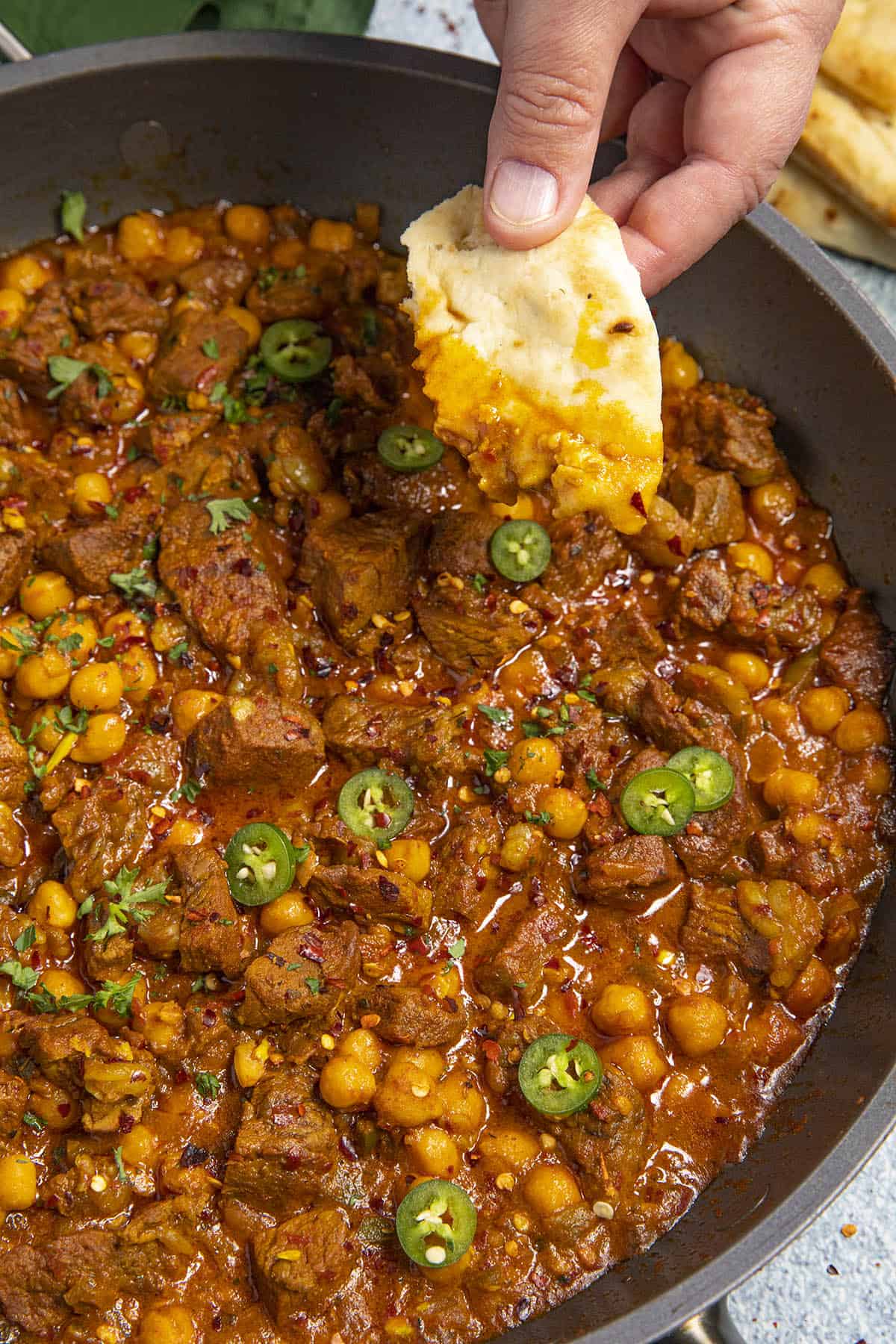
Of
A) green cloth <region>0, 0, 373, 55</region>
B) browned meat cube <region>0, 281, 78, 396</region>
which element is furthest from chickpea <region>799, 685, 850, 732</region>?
green cloth <region>0, 0, 373, 55</region>

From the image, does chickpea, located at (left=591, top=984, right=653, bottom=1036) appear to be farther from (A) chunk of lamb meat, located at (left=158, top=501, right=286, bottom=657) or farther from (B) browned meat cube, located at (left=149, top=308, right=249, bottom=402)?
(B) browned meat cube, located at (left=149, top=308, right=249, bottom=402)

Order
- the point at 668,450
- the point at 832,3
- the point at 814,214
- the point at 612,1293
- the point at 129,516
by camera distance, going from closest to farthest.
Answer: the point at 612,1293 → the point at 832,3 → the point at 129,516 → the point at 668,450 → the point at 814,214

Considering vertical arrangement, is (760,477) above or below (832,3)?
below

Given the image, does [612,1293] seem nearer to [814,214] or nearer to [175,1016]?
[175,1016]

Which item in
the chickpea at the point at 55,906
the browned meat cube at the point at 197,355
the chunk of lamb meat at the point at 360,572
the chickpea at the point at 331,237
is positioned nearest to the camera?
the chickpea at the point at 55,906

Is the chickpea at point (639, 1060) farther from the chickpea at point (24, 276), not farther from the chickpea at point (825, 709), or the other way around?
the chickpea at point (24, 276)

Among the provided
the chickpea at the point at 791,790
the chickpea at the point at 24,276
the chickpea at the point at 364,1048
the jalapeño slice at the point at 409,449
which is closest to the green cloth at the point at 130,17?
the chickpea at the point at 24,276

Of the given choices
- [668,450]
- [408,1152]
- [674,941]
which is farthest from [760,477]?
[408,1152]

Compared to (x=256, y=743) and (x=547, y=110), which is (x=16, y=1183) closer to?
(x=256, y=743)
